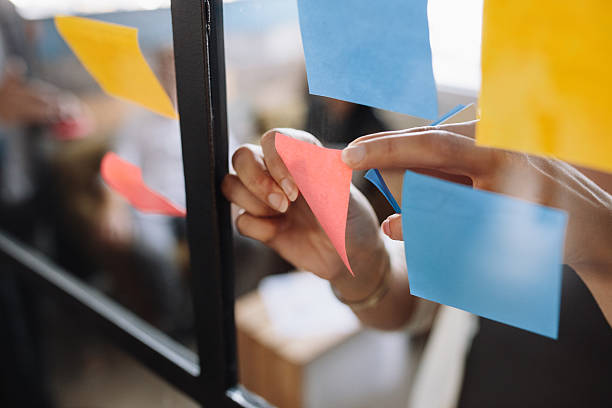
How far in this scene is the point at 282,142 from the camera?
1.46ft

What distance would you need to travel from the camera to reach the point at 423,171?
0.39 metres

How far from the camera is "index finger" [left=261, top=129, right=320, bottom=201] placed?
0.47m

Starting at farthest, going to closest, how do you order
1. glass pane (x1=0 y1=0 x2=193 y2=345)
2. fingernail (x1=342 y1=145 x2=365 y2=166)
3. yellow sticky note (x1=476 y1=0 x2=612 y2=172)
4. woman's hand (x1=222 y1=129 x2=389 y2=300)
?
glass pane (x1=0 y1=0 x2=193 y2=345), woman's hand (x1=222 y1=129 x2=389 y2=300), fingernail (x1=342 y1=145 x2=365 y2=166), yellow sticky note (x1=476 y1=0 x2=612 y2=172)

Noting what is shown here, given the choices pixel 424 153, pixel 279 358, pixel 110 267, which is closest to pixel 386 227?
pixel 424 153

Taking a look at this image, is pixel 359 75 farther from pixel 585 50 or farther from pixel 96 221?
pixel 96 221

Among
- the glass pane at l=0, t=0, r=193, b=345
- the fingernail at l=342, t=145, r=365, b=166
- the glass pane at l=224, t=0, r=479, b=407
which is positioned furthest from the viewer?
the glass pane at l=0, t=0, r=193, b=345

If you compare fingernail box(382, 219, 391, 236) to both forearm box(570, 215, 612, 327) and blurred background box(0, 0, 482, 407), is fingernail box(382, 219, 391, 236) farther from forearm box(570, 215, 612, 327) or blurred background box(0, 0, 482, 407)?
blurred background box(0, 0, 482, 407)

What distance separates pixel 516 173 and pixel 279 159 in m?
0.23

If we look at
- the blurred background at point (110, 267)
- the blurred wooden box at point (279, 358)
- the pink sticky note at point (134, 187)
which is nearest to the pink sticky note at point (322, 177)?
the pink sticky note at point (134, 187)

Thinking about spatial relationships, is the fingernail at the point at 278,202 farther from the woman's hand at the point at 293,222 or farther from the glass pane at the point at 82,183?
the glass pane at the point at 82,183

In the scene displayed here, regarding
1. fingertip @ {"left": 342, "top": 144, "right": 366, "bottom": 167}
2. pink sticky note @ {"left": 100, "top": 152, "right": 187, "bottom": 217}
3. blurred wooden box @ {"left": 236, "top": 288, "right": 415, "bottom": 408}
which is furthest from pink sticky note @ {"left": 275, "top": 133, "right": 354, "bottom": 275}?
blurred wooden box @ {"left": 236, "top": 288, "right": 415, "bottom": 408}

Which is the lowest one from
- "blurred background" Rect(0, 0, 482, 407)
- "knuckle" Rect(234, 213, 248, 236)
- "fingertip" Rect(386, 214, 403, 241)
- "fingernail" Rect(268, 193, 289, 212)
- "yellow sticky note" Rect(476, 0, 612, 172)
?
"blurred background" Rect(0, 0, 482, 407)

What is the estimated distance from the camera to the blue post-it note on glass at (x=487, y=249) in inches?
12.5

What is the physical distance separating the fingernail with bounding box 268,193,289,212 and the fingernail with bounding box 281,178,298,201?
0.01m
